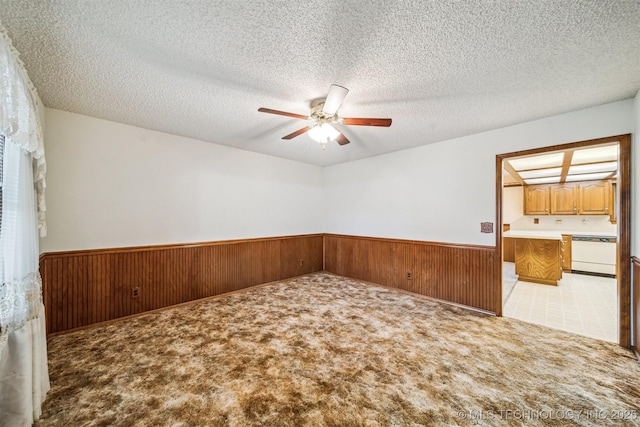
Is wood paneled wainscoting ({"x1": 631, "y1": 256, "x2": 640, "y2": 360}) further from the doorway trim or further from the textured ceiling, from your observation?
the textured ceiling

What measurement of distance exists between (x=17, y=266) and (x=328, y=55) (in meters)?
2.42

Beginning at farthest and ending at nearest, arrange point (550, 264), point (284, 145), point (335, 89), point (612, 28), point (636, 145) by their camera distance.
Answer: point (550, 264) < point (284, 145) < point (636, 145) < point (335, 89) < point (612, 28)

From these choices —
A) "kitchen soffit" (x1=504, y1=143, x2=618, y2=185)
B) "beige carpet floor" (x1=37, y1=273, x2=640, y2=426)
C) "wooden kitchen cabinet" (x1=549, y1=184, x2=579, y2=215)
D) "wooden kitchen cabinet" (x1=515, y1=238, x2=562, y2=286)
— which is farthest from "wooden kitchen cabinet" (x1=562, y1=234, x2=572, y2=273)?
"beige carpet floor" (x1=37, y1=273, x2=640, y2=426)

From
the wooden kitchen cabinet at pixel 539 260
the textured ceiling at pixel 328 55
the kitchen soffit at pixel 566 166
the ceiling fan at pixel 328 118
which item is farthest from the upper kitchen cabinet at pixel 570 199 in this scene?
the ceiling fan at pixel 328 118

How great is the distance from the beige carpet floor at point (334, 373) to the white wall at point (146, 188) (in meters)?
1.19

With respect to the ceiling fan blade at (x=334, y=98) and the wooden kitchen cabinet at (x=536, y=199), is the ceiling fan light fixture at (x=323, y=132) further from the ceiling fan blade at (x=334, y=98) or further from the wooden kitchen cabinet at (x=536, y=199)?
the wooden kitchen cabinet at (x=536, y=199)

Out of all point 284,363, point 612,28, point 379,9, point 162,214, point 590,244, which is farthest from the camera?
point 590,244

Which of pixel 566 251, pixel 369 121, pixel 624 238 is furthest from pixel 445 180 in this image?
pixel 566 251

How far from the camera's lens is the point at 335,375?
1.95 metres

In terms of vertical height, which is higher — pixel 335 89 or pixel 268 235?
pixel 335 89

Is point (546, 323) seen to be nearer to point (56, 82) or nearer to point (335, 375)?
point (335, 375)

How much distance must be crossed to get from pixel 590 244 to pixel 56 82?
895cm

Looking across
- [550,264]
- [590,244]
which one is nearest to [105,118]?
[550,264]

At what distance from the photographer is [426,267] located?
3.88 m
